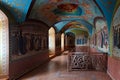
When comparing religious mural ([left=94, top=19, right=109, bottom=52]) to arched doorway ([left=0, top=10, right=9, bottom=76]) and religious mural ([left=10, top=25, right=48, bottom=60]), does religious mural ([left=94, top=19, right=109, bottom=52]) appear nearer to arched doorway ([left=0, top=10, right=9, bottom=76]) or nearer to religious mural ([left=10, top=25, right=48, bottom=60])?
religious mural ([left=10, top=25, right=48, bottom=60])

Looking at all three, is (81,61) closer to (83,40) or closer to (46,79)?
(46,79)

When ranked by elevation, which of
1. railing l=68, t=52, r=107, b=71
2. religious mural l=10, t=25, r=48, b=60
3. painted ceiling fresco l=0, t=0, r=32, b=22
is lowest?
railing l=68, t=52, r=107, b=71

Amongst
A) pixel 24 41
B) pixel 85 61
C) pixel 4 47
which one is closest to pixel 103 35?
pixel 85 61

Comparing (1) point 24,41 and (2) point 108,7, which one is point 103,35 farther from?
(1) point 24,41

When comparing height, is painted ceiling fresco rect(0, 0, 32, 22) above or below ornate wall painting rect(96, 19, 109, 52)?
above

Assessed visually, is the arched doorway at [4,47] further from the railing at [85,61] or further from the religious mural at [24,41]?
the railing at [85,61]

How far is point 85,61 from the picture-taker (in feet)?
26.2

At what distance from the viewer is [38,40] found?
984 cm

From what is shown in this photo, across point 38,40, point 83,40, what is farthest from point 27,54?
point 83,40

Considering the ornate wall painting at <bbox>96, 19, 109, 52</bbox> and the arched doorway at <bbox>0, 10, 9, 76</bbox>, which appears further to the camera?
the ornate wall painting at <bbox>96, 19, 109, 52</bbox>

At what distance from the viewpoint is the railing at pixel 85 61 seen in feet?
26.1

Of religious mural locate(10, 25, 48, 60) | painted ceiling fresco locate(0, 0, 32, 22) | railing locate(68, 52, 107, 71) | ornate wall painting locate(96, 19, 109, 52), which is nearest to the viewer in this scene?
painted ceiling fresco locate(0, 0, 32, 22)

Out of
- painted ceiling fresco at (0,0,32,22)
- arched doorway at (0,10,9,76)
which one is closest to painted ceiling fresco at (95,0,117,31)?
painted ceiling fresco at (0,0,32,22)

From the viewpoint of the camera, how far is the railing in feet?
26.1
